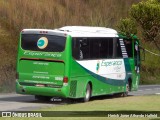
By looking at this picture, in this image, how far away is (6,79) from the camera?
38.4m

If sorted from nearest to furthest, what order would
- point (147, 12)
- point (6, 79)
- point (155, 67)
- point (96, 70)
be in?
point (147, 12) < point (96, 70) < point (6, 79) < point (155, 67)

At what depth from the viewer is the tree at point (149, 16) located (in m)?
19.9

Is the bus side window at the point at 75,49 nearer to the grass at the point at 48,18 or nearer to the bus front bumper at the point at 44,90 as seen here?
the bus front bumper at the point at 44,90

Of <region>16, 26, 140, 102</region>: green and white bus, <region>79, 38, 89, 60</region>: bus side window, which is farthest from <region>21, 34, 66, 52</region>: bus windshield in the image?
<region>79, 38, 89, 60</region>: bus side window

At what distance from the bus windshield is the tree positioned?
6.55 meters

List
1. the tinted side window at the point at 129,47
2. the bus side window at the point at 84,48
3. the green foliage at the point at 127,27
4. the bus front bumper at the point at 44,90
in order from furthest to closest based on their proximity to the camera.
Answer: the tinted side window at the point at 129,47
the bus side window at the point at 84,48
the bus front bumper at the point at 44,90
the green foliage at the point at 127,27

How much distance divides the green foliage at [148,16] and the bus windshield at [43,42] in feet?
21.7

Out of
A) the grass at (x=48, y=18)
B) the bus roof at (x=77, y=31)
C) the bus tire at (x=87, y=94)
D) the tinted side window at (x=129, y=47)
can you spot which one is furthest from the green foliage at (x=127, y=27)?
the grass at (x=48, y=18)

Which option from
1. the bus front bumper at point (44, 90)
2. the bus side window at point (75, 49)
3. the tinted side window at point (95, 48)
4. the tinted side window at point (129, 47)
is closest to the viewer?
the bus front bumper at point (44, 90)

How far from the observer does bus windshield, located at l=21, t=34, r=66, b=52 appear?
26828mm

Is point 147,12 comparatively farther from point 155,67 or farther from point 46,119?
point 155,67

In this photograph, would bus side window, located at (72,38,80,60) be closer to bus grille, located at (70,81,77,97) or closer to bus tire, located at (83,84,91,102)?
bus grille, located at (70,81,77,97)

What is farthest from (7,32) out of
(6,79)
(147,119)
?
(147,119)

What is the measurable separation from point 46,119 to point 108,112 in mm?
3414
